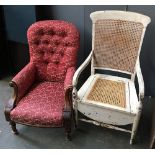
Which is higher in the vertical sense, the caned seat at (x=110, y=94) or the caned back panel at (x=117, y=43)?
the caned back panel at (x=117, y=43)

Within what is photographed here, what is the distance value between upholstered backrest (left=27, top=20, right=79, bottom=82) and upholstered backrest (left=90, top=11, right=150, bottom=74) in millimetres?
226

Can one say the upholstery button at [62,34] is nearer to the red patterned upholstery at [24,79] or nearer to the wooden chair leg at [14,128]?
the red patterned upholstery at [24,79]

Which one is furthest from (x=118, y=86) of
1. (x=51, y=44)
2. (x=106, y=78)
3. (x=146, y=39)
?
(x=51, y=44)

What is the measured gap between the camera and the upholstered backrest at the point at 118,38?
2.04m

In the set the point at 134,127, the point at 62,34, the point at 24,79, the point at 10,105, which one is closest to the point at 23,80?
the point at 24,79

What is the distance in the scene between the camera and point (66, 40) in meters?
2.12

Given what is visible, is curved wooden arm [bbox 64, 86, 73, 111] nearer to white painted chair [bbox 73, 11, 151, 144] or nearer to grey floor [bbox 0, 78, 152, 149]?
white painted chair [bbox 73, 11, 151, 144]

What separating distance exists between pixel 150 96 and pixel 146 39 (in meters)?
0.70

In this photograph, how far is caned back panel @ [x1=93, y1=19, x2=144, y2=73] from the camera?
207 cm

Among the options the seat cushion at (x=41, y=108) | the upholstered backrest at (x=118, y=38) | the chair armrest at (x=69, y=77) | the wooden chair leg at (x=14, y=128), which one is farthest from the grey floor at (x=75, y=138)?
the upholstered backrest at (x=118, y=38)

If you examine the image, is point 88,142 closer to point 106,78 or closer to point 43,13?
point 106,78

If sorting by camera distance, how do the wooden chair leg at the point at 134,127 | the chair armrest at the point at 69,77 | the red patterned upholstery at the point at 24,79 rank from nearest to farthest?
the wooden chair leg at the point at 134,127 < the chair armrest at the point at 69,77 < the red patterned upholstery at the point at 24,79

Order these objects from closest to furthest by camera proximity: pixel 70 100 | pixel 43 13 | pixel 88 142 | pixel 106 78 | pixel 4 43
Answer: pixel 70 100 → pixel 88 142 → pixel 106 78 → pixel 43 13 → pixel 4 43

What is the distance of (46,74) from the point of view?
7.54 feet
